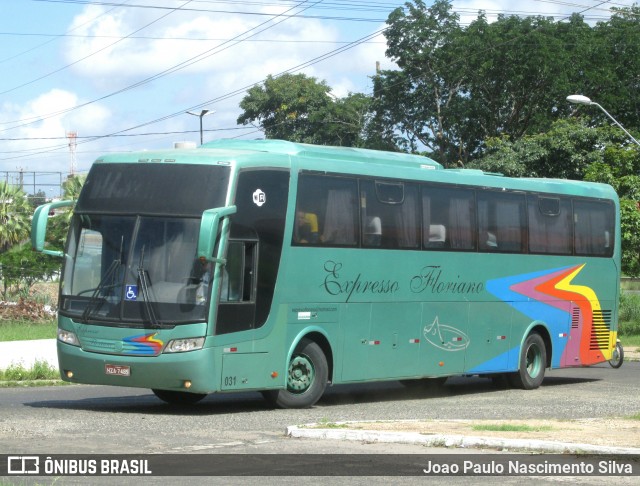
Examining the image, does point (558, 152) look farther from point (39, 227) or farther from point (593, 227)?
point (39, 227)

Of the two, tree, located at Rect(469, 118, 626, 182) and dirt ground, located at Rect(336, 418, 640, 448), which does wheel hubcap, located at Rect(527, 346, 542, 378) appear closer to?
dirt ground, located at Rect(336, 418, 640, 448)

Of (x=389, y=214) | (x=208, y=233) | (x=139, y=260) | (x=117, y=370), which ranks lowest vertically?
(x=117, y=370)

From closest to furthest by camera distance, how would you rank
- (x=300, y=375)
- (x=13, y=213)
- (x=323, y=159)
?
(x=300, y=375) < (x=323, y=159) < (x=13, y=213)

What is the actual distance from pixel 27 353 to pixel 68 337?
9.89m

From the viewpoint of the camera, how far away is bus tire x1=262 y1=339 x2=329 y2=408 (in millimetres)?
16828

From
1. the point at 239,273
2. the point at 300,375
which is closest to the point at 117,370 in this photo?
the point at 239,273

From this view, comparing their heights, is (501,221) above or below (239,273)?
above

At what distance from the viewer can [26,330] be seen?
117 ft

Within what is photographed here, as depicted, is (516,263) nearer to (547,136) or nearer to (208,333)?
(208,333)

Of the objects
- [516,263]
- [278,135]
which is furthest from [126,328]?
[278,135]

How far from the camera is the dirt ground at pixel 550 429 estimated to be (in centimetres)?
1205

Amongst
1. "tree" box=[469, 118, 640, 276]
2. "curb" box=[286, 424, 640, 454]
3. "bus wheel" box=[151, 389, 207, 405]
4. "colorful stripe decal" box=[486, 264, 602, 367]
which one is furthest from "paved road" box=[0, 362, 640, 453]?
"tree" box=[469, 118, 640, 276]

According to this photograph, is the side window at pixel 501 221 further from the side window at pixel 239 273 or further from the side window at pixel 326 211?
the side window at pixel 239 273

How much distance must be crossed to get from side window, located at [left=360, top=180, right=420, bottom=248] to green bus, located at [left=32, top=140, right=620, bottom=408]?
0.03m
